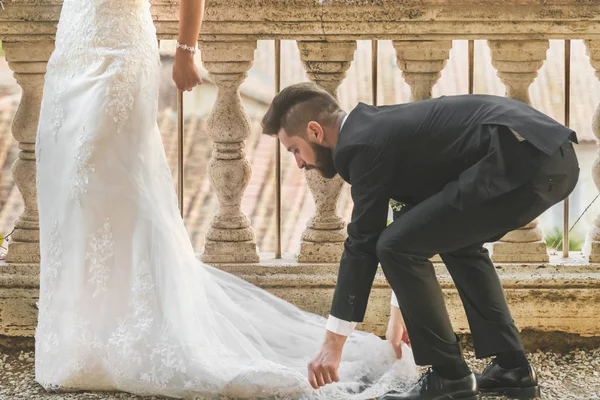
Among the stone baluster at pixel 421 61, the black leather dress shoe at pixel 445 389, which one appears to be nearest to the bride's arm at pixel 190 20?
the stone baluster at pixel 421 61

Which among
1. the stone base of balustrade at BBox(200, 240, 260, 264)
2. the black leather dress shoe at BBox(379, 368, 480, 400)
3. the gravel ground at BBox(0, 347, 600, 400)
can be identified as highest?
the stone base of balustrade at BBox(200, 240, 260, 264)

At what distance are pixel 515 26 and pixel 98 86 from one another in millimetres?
1348

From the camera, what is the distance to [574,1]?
321 centimetres

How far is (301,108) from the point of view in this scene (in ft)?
8.74

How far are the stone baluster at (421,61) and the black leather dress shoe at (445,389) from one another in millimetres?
1023

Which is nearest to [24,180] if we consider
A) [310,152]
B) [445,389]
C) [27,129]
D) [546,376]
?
[27,129]

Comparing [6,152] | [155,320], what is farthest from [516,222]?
[6,152]

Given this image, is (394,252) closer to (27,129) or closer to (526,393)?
(526,393)

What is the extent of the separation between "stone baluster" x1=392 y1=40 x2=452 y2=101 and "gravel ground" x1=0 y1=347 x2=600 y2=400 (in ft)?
2.98

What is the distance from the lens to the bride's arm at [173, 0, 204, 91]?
2.94m

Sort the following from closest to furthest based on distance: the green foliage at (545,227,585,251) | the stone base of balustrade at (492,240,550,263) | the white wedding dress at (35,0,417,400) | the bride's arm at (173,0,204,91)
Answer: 1. the white wedding dress at (35,0,417,400)
2. the bride's arm at (173,0,204,91)
3. the stone base of balustrade at (492,240,550,263)
4. the green foliage at (545,227,585,251)

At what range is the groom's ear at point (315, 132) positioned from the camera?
264 cm

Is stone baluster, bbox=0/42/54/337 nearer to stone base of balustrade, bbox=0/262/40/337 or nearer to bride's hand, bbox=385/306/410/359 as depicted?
stone base of balustrade, bbox=0/262/40/337

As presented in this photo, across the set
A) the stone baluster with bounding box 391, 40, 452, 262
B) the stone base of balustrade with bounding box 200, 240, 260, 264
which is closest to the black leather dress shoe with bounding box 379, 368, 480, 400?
the stone base of balustrade with bounding box 200, 240, 260, 264
